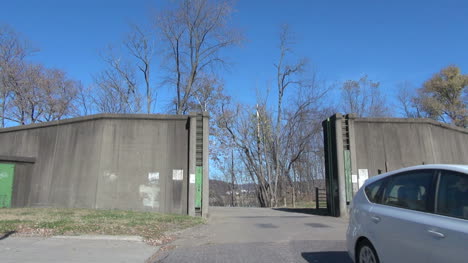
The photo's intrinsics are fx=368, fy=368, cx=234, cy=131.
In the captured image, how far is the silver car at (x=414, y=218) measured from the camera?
11.8 feet

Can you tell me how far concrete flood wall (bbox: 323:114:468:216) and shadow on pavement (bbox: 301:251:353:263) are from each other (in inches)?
348

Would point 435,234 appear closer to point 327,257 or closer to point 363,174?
point 327,257

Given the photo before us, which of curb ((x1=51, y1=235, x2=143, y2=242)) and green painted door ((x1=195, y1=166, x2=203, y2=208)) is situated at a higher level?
green painted door ((x1=195, y1=166, x2=203, y2=208))

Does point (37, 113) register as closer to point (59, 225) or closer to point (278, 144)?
point (278, 144)

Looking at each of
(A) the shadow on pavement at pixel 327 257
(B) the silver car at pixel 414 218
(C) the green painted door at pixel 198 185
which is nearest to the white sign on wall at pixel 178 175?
(C) the green painted door at pixel 198 185

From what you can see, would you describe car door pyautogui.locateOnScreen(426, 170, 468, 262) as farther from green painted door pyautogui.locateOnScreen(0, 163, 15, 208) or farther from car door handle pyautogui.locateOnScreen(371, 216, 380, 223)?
green painted door pyautogui.locateOnScreen(0, 163, 15, 208)

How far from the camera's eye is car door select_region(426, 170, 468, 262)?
3.42 meters

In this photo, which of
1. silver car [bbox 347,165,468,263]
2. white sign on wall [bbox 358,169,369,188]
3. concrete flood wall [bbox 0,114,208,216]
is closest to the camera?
silver car [bbox 347,165,468,263]

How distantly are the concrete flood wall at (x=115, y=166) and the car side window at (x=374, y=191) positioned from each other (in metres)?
10.4

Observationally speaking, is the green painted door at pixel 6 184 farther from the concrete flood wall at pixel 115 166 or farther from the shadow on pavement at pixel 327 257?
the shadow on pavement at pixel 327 257

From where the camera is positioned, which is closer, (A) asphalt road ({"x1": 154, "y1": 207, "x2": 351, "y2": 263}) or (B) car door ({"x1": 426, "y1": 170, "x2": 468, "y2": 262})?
(B) car door ({"x1": 426, "y1": 170, "x2": 468, "y2": 262})

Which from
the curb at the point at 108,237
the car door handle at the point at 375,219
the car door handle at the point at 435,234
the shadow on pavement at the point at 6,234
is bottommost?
A: the curb at the point at 108,237

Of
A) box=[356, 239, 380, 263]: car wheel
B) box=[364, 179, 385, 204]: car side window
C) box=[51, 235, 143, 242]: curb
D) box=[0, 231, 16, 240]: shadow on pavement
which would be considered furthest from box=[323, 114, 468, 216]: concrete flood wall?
box=[0, 231, 16, 240]: shadow on pavement

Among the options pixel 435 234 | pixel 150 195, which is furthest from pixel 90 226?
pixel 435 234
